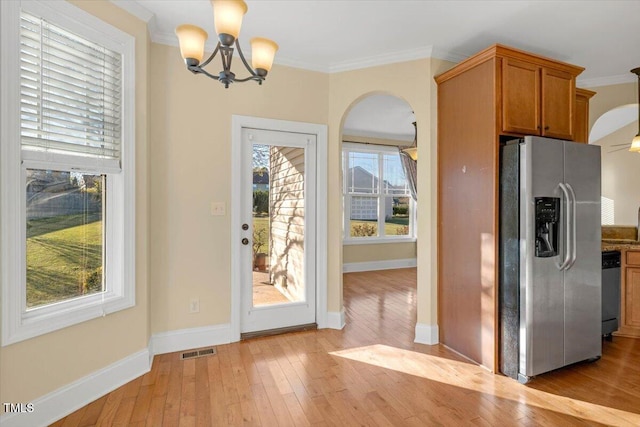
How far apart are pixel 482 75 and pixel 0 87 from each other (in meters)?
→ 3.20

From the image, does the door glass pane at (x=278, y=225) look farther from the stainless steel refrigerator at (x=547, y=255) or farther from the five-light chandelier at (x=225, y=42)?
the stainless steel refrigerator at (x=547, y=255)

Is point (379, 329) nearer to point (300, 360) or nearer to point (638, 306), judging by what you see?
point (300, 360)

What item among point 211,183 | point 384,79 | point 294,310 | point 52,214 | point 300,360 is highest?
point 384,79

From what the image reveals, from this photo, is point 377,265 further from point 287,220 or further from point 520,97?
point 520,97

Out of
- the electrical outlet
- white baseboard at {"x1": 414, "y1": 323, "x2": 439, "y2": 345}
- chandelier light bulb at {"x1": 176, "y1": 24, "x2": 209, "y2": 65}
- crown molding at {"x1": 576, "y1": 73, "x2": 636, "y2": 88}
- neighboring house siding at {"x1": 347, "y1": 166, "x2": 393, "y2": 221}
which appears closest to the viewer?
chandelier light bulb at {"x1": 176, "y1": 24, "x2": 209, "y2": 65}

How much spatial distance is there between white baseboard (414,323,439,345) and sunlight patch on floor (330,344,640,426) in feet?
0.82

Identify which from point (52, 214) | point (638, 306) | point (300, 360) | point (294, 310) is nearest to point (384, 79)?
point (294, 310)

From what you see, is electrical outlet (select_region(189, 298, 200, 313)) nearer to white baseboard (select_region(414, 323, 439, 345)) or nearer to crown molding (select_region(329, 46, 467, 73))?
white baseboard (select_region(414, 323, 439, 345))

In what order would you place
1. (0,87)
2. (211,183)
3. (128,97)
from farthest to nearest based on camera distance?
1. (211,183)
2. (128,97)
3. (0,87)

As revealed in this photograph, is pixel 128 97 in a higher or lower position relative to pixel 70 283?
higher

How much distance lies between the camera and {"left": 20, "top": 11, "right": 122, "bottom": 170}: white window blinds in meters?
1.93

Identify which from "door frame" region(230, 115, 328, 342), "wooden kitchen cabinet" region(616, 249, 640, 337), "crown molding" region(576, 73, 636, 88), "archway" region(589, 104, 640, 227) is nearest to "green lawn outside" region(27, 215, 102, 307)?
"door frame" region(230, 115, 328, 342)

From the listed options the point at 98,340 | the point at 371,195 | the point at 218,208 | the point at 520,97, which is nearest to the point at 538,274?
the point at 520,97

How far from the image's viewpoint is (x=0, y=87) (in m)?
1.76
